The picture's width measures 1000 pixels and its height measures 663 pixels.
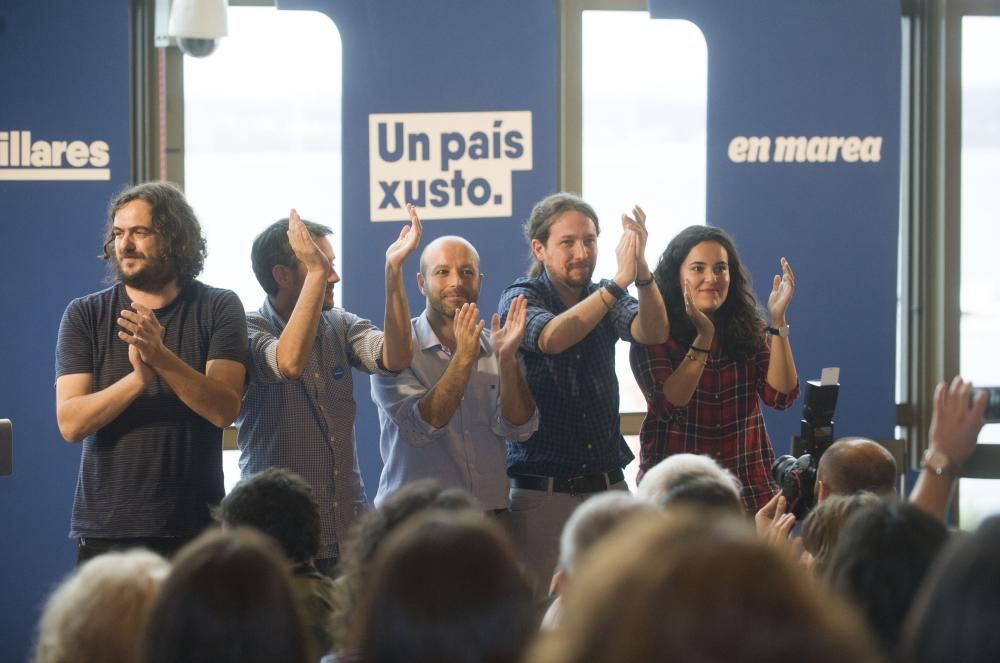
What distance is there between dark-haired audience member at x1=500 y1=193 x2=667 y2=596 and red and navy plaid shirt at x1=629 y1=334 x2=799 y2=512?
9 centimetres

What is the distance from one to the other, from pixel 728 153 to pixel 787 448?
4.22 ft

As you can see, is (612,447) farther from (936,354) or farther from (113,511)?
(936,354)

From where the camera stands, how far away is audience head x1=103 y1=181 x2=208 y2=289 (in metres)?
3.34

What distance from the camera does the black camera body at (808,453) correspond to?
3475 mm

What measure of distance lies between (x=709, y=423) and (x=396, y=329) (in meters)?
1.07

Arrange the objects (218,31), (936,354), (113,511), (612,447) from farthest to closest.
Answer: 1. (936,354)
2. (218,31)
3. (612,447)
4. (113,511)

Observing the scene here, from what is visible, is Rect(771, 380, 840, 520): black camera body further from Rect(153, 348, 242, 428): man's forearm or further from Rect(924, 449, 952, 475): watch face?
Rect(153, 348, 242, 428): man's forearm

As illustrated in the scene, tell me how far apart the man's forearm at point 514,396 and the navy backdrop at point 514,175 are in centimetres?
121

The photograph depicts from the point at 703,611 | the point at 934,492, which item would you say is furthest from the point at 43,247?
the point at 703,611

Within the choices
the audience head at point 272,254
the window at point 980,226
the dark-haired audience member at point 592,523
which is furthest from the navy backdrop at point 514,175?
the dark-haired audience member at point 592,523

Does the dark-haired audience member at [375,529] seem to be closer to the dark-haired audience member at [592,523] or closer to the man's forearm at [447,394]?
the dark-haired audience member at [592,523]

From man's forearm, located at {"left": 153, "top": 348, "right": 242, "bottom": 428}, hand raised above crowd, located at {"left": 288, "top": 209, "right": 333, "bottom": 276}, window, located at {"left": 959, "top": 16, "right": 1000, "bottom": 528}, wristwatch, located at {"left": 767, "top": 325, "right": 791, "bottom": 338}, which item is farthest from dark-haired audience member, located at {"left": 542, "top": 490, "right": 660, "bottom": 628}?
window, located at {"left": 959, "top": 16, "right": 1000, "bottom": 528}

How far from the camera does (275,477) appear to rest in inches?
104

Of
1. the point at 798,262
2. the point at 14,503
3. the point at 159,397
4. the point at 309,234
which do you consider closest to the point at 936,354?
the point at 798,262
